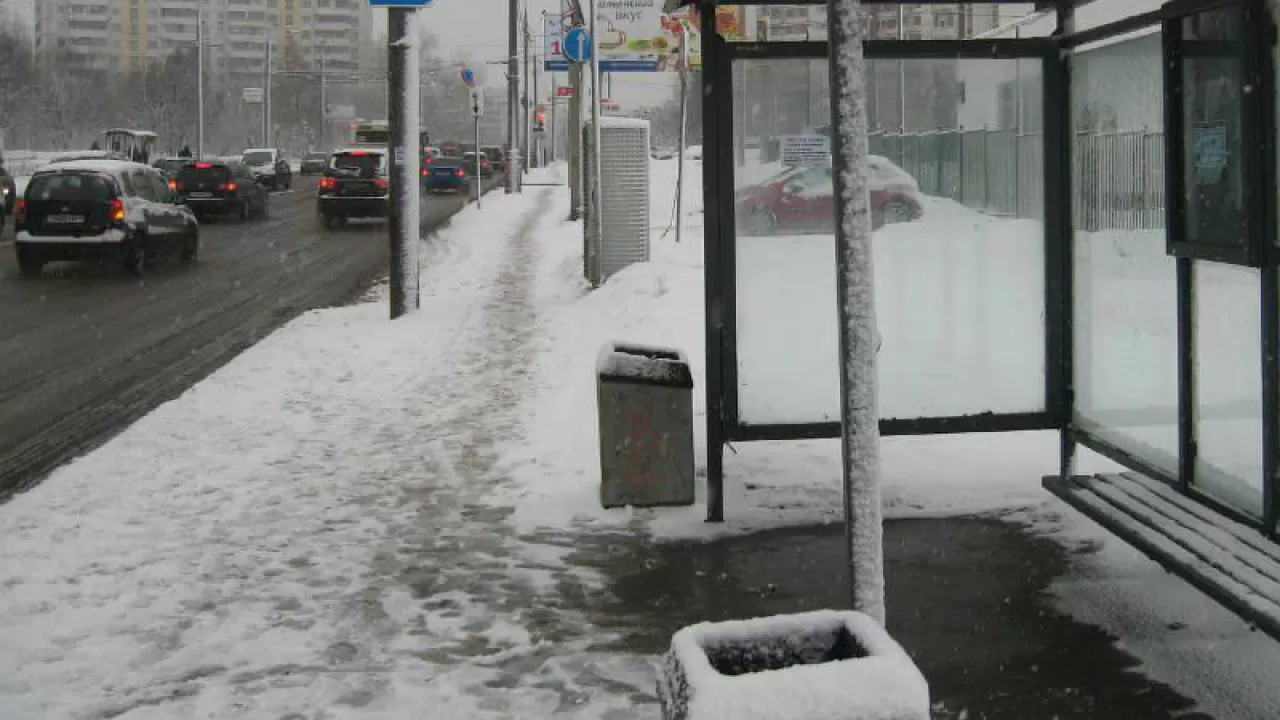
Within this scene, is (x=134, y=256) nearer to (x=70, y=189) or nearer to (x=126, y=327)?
(x=70, y=189)

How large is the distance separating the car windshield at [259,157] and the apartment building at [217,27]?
2827 inches

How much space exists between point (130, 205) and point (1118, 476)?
19051 millimetres

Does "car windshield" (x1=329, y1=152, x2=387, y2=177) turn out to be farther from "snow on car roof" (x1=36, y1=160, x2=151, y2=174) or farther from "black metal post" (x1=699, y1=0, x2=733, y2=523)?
"black metal post" (x1=699, y1=0, x2=733, y2=523)

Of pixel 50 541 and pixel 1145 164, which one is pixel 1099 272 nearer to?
pixel 1145 164

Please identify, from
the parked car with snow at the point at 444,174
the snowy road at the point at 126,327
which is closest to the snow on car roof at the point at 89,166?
the snowy road at the point at 126,327

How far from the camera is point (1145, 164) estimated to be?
265 inches

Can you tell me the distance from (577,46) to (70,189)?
301 inches

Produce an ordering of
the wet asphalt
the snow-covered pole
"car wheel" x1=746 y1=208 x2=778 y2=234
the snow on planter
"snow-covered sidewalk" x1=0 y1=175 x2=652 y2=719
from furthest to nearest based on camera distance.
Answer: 1. "car wheel" x1=746 y1=208 x2=778 y2=234
2. "snow-covered sidewalk" x1=0 y1=175 x2=652 y2=719
3. the wet asphalt
4. the snow-covered pole
5. the snow on planter

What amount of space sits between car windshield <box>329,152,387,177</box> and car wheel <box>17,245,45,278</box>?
42.2ft

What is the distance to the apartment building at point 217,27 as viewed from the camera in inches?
5389

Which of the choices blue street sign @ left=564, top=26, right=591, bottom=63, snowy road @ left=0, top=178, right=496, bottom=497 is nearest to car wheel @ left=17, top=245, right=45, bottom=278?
snowy road @ left=0, top=178, right=496, bottom=497

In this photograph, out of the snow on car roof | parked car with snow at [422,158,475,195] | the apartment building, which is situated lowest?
the snow on car roof

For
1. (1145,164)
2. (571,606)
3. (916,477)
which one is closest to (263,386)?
(916,477)

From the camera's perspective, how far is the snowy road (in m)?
10.4
